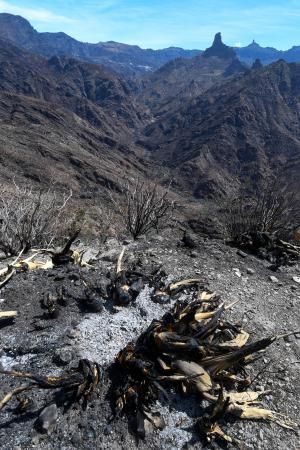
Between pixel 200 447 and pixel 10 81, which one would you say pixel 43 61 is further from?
pixel 200 447

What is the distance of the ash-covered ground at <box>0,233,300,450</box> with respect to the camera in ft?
11.1

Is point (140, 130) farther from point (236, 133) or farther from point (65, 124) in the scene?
point (65, 124)

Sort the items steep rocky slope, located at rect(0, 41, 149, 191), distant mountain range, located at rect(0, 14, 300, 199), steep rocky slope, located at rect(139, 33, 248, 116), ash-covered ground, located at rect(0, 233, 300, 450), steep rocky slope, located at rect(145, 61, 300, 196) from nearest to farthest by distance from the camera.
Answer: ash-covered ground, located at rect(0, 233, 300, 450) → steep rocky slope, located at rect(0, 41, 149, 191) → distant mountain range, located at rect(0, 14, 300, 199) → steep rocky slope, located at rect(145, 61, 300, 196) → steep rocky slope, located at rect(139, 33, 248, 116)

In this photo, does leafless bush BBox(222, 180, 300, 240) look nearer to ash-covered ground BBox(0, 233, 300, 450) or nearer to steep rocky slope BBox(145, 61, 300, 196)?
ash-covered ground BBox(0, 233, 300, 450)

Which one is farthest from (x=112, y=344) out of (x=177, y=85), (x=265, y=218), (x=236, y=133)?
(x=177, y=85)

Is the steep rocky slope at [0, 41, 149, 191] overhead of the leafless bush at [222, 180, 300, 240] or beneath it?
beneath

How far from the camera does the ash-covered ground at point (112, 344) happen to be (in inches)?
133

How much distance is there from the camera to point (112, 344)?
422 cm

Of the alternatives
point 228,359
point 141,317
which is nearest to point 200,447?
point 228,359

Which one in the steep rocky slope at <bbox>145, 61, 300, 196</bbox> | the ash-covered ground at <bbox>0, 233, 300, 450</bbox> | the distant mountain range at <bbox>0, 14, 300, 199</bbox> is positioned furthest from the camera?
the steep rocky slope at <bbox>145, 61, 300, 196</bbox>

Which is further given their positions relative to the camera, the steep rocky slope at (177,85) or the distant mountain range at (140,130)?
the steep rocky slope at (177,85)

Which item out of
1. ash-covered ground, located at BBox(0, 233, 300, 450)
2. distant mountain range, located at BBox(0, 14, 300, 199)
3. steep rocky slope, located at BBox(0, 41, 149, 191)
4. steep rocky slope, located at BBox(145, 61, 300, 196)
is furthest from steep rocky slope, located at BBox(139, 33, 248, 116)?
ash-covered ground, located at BBox(0, 233, 300, 450)

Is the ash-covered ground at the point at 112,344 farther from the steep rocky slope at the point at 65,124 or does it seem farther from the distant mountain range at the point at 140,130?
the steep rocky slope at the point at 65,124

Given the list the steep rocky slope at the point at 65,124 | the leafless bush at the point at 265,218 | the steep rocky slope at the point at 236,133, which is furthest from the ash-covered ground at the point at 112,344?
the steep rocky slope at the point at 236,133
